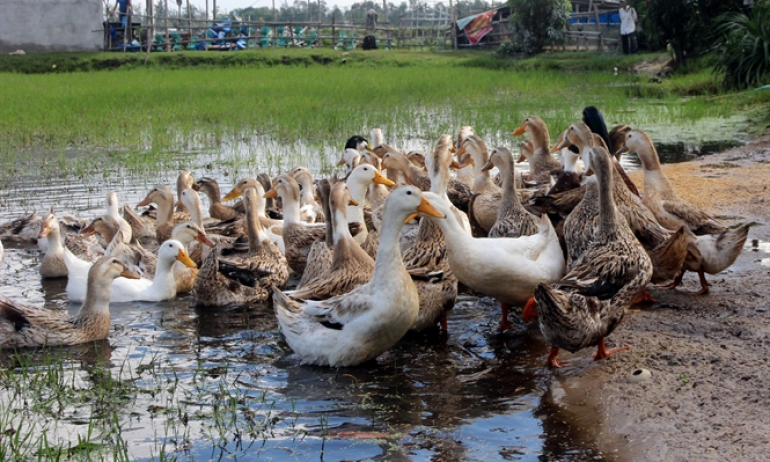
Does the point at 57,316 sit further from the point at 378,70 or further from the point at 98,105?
the point at 378,70

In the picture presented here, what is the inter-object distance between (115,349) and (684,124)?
1328 cm

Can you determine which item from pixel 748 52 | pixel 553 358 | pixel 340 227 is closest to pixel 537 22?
pixel 748 52

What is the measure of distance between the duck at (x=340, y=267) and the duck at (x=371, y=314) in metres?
0.55

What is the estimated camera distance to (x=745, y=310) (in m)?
A: 6.14

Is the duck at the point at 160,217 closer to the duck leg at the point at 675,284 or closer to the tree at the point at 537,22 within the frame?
the duck leg at the point at 675,284

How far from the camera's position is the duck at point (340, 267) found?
21.1 feet

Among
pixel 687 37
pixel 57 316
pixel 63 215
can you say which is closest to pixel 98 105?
pixel 63 215

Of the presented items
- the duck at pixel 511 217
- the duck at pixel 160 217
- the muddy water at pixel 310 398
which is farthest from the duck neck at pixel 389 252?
the duck at pixel 160 217

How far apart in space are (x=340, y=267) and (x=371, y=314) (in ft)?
4.09

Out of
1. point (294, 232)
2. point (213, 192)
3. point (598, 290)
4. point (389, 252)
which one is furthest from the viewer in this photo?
point (213, 192)

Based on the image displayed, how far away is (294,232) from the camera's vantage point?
28.3ft

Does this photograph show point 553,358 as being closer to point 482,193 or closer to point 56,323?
point 56,323

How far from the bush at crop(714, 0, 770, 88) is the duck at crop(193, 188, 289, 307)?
14.0m

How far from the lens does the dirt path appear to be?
4.15 meters
